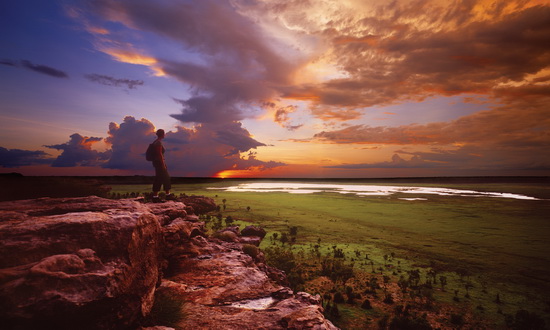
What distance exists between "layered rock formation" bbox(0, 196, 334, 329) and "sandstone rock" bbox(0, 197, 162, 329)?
0.04ft

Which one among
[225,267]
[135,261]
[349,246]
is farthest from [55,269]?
[349,246]

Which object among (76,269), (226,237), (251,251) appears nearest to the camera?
(76,269)

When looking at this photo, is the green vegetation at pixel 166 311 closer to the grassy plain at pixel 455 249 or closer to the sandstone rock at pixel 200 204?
the grassy plain at pixel 455 249

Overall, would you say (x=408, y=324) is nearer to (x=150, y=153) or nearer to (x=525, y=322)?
(x=525, y=322)

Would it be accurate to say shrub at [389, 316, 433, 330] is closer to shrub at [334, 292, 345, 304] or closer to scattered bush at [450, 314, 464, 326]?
scattered bush at [450, 314, 464, 326]

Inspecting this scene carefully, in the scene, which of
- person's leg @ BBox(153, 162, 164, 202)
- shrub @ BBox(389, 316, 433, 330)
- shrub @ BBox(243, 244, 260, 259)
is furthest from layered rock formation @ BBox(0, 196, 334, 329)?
shrub @ BBox(389, 316, 433, 330)

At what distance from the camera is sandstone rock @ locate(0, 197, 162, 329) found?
3771 mm

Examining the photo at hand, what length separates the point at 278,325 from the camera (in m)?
6.41

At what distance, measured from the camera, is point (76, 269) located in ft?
14.6

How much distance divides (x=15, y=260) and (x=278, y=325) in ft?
18.2

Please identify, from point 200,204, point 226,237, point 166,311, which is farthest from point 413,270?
point 200,204

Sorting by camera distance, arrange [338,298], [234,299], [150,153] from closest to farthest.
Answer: [234,299]
[338,298]
[150,153]

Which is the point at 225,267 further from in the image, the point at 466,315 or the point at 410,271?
the point at 410,271

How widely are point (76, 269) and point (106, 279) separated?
54 centimetres
